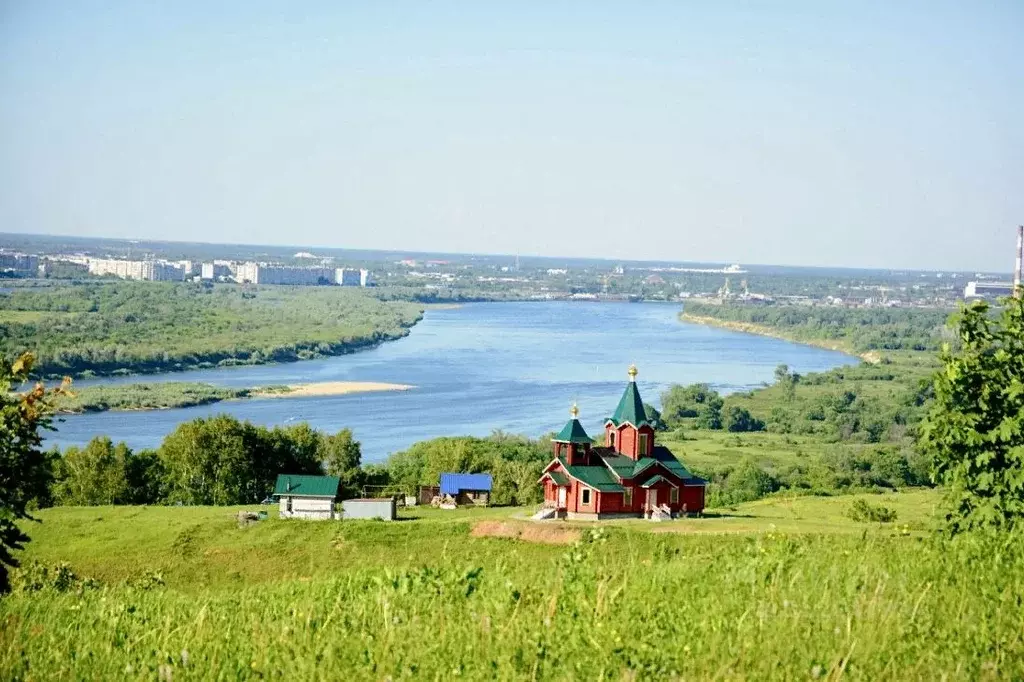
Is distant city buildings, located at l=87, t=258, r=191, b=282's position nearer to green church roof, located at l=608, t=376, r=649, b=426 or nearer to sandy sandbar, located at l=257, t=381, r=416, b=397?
sandy sandbar, located at l=257, t=381, r=416, b=397

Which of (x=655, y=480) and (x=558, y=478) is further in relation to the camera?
(x=558, y=478)

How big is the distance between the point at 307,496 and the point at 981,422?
1134 centimetres

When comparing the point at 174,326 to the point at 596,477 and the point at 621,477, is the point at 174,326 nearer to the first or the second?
the point at 596,477

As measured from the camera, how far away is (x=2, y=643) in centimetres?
387

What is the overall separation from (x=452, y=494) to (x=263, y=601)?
14.9 meters

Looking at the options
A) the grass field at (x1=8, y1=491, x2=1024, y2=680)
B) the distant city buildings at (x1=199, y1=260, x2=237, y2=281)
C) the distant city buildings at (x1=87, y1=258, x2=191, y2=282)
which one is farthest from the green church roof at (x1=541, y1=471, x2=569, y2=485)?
the distant city buildings at (x1=199, y1=260, x2=237, y2=281)

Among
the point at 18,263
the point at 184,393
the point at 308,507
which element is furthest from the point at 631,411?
the point at 18,263

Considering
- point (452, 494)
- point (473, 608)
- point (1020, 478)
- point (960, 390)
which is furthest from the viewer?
point (452, 494)

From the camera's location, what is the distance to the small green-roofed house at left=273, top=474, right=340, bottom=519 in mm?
17422

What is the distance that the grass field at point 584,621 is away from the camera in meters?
3.43

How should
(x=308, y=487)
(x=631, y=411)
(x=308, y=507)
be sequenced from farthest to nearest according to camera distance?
(x=308, y=487) → (x=308, y=507) → (x=631, y=411)

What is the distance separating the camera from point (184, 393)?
3850 cm

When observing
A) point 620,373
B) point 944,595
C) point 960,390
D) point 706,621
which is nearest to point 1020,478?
point 960,390

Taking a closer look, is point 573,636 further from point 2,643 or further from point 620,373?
point 620,373
